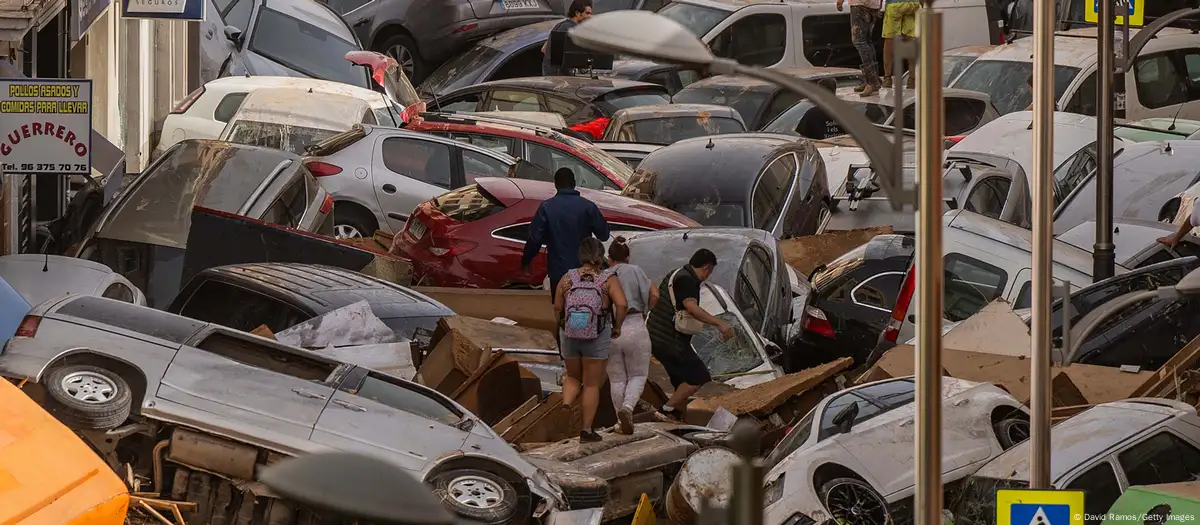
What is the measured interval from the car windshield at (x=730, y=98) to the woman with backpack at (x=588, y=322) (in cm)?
1458

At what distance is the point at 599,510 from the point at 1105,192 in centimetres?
725

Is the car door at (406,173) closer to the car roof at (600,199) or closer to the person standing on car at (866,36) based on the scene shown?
the car roof at (600,199)

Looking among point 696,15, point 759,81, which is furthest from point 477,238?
point 696,15

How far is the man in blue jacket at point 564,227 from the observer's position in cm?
1593

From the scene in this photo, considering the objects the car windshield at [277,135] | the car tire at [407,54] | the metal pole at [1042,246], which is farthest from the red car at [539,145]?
the metal pole at [1042,246]

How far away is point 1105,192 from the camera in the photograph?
16.8 meters

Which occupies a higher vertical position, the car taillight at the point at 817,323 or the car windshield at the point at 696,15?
the car windshield at the point at 696,15

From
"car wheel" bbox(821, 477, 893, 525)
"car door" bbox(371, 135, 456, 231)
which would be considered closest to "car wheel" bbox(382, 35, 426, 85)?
"car door" bbox(371, 135, 456, 231)

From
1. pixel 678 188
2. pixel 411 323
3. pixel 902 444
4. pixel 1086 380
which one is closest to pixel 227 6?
pixel 678 188

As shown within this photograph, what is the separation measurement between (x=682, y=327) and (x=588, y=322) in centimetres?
132

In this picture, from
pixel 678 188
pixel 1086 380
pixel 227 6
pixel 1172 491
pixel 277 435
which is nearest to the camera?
pixel 1172 491

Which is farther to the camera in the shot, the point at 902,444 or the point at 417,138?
the point at 417,138

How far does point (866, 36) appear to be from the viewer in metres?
28.4

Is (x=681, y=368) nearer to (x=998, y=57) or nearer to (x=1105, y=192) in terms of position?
(x=1105, y=192)
